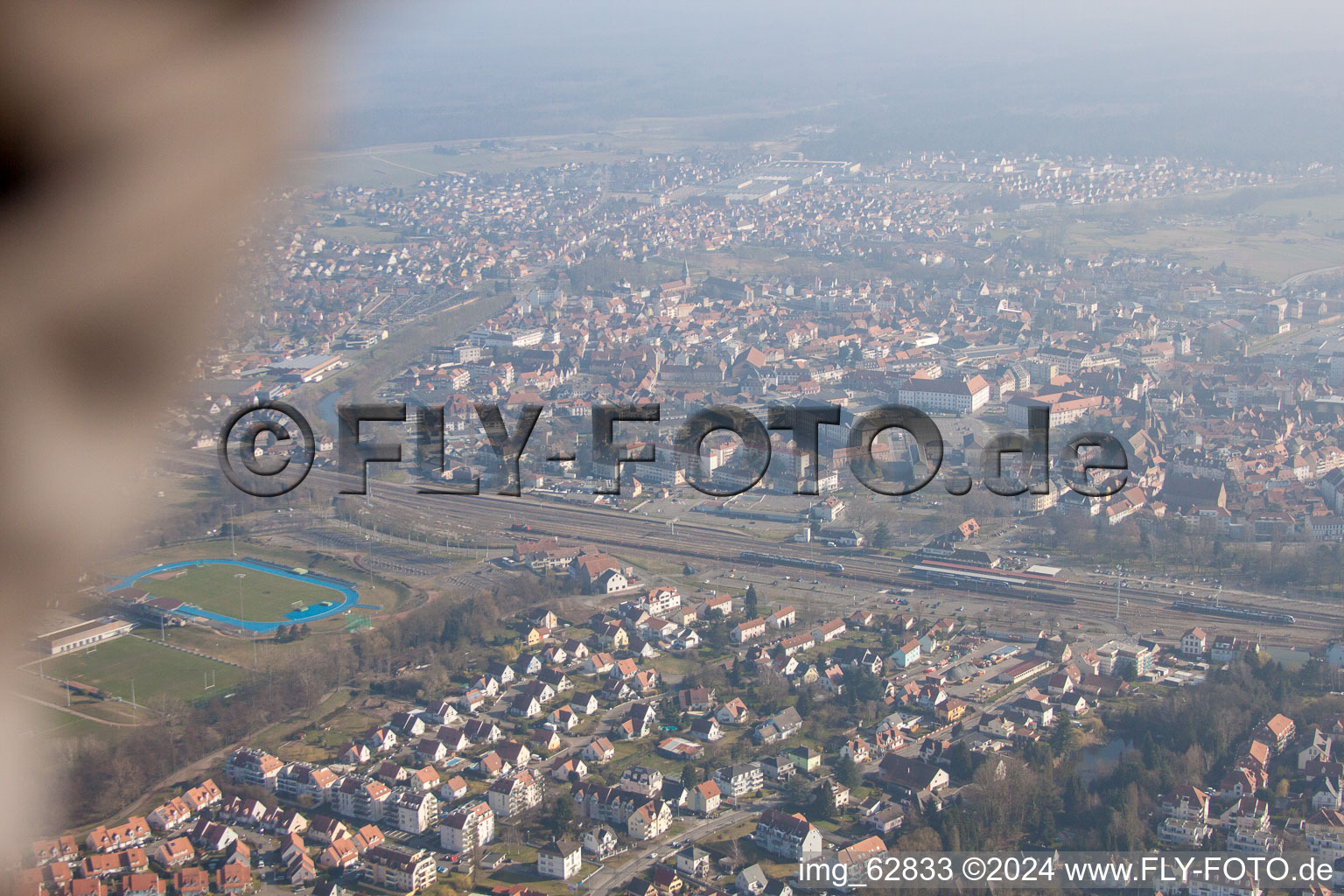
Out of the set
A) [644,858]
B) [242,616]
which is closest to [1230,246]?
[242,616]

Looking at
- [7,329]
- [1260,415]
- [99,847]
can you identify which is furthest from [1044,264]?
[7,329]

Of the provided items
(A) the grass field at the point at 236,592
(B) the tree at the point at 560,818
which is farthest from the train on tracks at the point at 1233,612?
(A) the grass field at the point at 236,592

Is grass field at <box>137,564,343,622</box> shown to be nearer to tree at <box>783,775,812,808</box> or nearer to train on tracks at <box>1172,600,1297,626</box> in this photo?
tree at <box>783,775,812,808</box>

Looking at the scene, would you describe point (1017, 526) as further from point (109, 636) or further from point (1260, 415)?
point (109, 636)

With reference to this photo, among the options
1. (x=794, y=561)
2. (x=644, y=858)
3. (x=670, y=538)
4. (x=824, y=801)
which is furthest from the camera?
(x=670, y=538)

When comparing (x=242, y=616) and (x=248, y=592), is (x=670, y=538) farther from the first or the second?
(x=242, y=616)

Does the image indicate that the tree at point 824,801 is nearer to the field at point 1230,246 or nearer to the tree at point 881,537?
the tree at point 881,537
